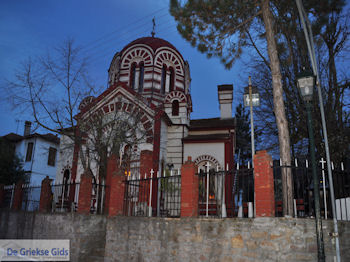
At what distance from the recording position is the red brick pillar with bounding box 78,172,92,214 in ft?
34.9

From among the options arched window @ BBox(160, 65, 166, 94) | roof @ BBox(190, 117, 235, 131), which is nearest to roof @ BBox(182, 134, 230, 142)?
roof @ BBox(190, 117, 235, 131)

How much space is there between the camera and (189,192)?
783 cm

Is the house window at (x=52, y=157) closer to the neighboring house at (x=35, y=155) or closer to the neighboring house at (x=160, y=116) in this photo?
the neighboring house at (x=35, y=155)

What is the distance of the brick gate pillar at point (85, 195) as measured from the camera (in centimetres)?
1063

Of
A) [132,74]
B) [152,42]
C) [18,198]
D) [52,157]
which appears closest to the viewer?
[18,198]

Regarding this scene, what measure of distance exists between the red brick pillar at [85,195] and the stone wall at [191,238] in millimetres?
342

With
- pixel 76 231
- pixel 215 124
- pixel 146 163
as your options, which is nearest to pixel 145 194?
pixel 146 163

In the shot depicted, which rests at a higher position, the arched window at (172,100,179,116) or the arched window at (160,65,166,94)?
the arched window at (160,65,166,94)

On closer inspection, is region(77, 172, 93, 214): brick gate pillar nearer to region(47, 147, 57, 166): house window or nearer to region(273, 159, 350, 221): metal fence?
region(273, 159, 350, 221): metal fence

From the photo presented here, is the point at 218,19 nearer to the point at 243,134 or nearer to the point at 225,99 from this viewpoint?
the point at 225,99

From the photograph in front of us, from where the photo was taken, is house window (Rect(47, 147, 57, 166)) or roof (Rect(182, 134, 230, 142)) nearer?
roof (Rect(182, 134, 230, 142))


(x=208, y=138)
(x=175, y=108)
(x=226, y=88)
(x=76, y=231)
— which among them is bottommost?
(x=76, y=231)

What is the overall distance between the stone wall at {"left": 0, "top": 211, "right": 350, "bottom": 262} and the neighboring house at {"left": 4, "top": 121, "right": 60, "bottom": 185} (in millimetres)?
16638

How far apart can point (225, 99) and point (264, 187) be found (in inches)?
528
